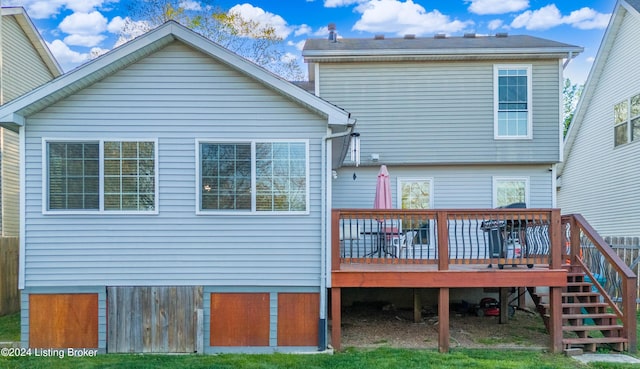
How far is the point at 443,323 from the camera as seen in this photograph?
6816 mm

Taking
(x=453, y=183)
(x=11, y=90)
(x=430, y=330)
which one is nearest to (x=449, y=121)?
(x=453, y=183)

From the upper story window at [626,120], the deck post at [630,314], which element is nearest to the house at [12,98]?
the deck post at [630,314]

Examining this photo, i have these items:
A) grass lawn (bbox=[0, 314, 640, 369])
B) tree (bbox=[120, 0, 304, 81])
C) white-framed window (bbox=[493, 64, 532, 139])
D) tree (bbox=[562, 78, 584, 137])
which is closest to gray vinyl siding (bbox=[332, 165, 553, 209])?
white-framed window (bbox=[493, 64, 532, 139])

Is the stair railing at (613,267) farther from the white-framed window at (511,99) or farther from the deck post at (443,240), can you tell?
the white-framed window at (511,99)

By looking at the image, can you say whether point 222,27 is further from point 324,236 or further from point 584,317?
point 584,317

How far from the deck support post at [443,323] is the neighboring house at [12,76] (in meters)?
9.69

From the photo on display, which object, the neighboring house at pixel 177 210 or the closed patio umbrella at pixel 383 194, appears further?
the closed patio umbrella at pixel 383 194

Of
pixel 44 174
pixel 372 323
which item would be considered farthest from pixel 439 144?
pixel 44 174

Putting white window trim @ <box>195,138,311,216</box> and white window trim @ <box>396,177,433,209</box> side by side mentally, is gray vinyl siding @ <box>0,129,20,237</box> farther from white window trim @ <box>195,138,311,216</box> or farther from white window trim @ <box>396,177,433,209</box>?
white window trim @ <box>396,177,433,209</box>

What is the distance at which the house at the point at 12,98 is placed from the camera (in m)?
9.76

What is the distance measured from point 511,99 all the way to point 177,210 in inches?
286

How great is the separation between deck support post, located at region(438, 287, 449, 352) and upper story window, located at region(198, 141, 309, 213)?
2.50 m

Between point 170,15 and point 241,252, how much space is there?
517 inches

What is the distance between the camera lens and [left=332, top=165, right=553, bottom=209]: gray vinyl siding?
9734mm
